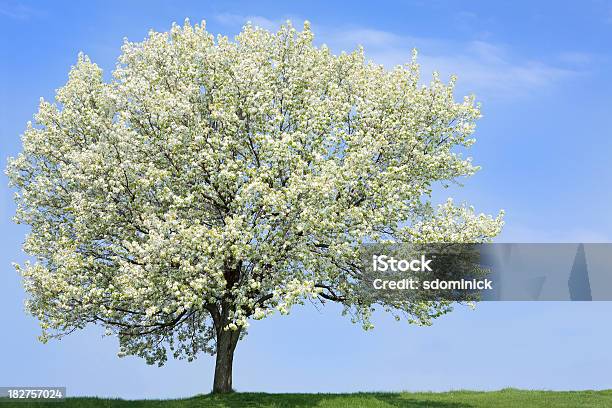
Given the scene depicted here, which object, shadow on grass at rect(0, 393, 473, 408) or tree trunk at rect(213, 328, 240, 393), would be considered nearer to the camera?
shadow on grass at rect(0, 393, 473, 408)

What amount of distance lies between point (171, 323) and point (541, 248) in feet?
49.8

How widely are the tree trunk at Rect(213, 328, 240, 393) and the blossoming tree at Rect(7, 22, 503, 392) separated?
56 mm

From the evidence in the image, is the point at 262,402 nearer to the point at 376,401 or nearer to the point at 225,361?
the point at 225,361

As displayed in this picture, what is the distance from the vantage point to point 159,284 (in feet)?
77.2

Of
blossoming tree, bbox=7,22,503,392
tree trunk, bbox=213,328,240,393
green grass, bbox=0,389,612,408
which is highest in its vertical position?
blossoming tree, bbox=7,22,503,392

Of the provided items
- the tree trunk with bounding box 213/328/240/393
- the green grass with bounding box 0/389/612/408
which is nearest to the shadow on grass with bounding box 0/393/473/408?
the green grass with bounding box 0/389/612/408

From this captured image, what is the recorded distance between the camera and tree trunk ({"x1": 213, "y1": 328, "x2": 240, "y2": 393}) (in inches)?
1073

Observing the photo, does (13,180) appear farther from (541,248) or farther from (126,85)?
(541,248)

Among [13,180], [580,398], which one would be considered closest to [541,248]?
[580,398]

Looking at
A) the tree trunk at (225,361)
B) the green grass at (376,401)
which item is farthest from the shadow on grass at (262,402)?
the tree trunk at (225,361)

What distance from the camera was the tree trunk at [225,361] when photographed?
1073 inches

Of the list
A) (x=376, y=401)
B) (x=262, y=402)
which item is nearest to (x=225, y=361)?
(x=262, y=402)

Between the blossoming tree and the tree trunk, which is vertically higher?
the blossoming tree

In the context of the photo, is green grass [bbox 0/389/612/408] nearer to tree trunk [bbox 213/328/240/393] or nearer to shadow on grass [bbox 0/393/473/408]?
shadow on grass [bbox 0/393/473/408]
